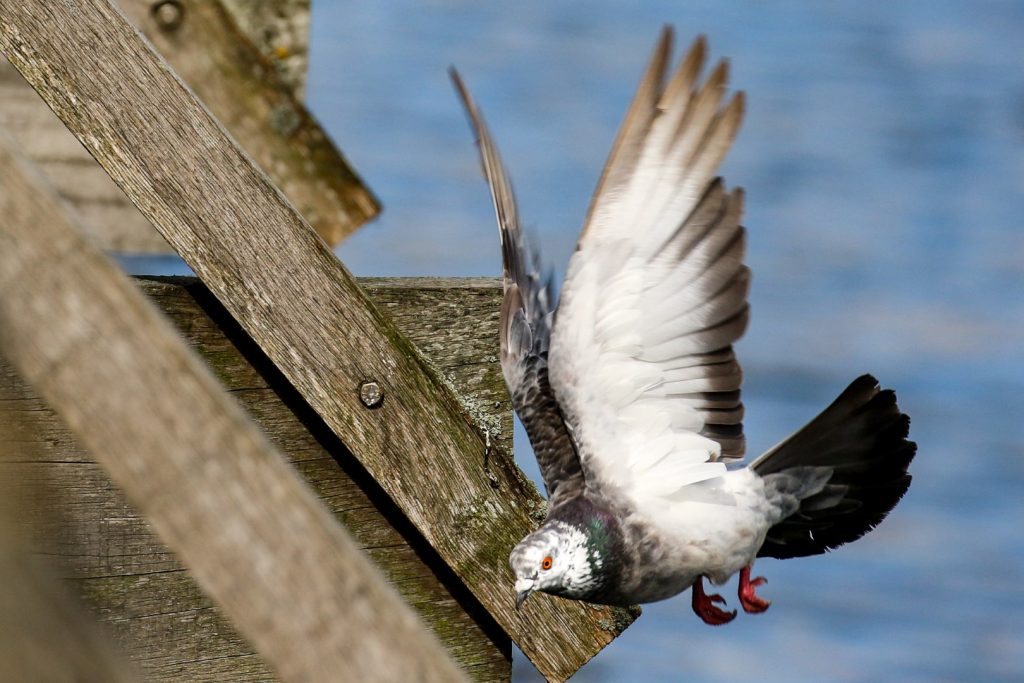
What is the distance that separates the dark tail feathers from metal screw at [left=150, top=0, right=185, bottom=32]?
1.87 m

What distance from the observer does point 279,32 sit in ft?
13.2

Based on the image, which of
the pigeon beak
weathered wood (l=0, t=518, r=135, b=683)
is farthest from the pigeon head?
weathered wood (l=0, t=518, r=135, b=683)

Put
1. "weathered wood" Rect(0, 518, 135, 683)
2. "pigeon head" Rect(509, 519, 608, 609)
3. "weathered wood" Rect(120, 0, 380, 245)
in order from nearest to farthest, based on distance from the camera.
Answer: "weathered wood" Rect(0, 518, 135, 683) < "pigeon head" Rect(509, 519, 608, 609) < "weathered wood" Rect(120, 0, 380, 245)

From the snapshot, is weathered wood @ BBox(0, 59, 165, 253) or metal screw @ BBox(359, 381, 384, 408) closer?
metal screw @ BBox(359, 381, 384, 408)

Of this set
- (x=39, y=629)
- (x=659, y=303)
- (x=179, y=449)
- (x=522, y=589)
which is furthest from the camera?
(x=659, y=303)

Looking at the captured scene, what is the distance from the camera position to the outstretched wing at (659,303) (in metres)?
2.98

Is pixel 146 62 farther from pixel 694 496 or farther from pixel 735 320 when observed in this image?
pixel 694 496

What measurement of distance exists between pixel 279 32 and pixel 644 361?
1522 millimetres

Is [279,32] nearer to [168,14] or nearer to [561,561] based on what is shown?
[168,14]

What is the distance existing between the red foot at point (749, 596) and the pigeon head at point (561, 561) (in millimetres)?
753

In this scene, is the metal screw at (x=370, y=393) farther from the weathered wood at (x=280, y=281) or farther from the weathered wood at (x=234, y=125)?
the weathered wood at (x=234, y=125)

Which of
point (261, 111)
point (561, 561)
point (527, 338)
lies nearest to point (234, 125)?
point (261, 111)

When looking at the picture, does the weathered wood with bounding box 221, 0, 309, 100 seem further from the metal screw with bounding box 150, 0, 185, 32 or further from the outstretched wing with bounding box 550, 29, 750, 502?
the outstretched wing with bounding box 550, 29, 750, 502

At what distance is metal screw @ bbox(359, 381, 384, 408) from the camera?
271 cm
